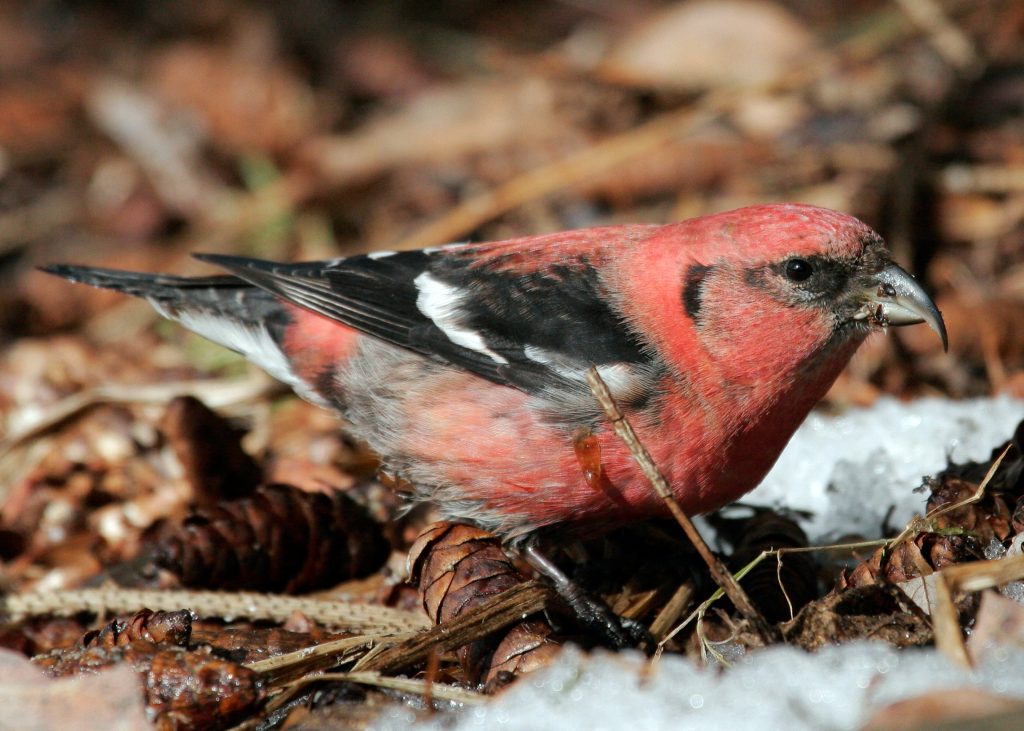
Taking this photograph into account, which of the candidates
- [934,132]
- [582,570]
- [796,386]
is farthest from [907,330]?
[582,570]

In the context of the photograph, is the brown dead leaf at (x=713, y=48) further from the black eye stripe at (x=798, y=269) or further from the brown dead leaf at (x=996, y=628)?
the brown dead leaf at (x=996, y=628)

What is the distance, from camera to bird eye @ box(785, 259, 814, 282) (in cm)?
279

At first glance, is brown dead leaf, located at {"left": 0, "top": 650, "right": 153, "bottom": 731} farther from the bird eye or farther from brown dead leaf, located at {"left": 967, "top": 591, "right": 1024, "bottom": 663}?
the bird eye

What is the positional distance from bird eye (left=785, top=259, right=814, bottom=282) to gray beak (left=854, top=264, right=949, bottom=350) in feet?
0.52

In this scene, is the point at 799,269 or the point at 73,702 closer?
the point at 73,702

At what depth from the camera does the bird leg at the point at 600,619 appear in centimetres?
260

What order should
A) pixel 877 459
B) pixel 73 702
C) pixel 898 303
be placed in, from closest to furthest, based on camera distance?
pixel 73 702 < pixel 898 303 < pixel 877 459

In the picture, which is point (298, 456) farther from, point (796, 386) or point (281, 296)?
point (796, 386)

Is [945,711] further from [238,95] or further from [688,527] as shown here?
[238,95]

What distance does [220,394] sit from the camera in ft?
14.0

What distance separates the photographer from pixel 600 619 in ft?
8.68

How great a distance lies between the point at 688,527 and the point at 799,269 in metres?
0.93

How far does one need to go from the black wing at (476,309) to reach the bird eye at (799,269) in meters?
0.44

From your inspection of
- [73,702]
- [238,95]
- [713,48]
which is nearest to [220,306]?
[73,702]
